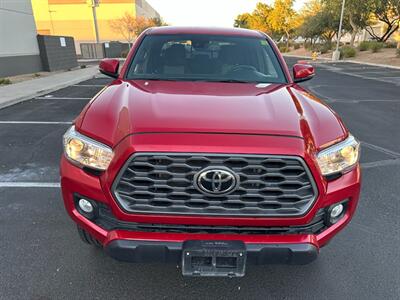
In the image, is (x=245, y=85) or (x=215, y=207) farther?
(x=245, y=85)

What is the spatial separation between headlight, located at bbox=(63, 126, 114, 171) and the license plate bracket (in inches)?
27.1

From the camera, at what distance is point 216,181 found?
1911 mm

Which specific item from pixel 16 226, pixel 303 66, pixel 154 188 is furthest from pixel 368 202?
pixel 16 226

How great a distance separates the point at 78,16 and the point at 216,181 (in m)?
69.9

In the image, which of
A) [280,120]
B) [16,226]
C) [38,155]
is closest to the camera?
[280,120]

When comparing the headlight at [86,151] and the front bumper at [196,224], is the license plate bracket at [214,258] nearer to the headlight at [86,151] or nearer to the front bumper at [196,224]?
the front bumper at [196,224]

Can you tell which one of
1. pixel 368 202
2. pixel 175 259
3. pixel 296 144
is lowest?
pixel 368 202

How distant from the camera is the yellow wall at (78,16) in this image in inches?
2388

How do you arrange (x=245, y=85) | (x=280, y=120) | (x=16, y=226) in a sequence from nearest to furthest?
(x=280, y=120)
(x=245, y=85)
(x=16, y=226)

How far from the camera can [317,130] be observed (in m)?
2.18

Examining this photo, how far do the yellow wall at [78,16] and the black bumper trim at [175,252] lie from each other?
204 ft

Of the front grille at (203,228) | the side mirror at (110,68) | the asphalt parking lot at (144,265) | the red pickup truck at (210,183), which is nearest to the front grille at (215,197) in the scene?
the red pickup truck at (210,183)

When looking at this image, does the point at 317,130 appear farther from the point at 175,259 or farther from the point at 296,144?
the point at 175,259

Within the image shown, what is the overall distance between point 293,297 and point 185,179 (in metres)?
1.23
